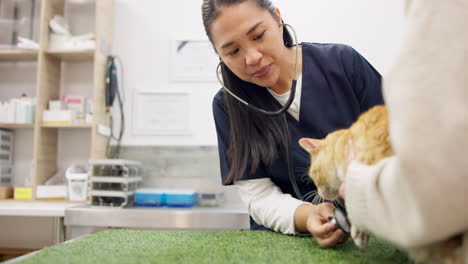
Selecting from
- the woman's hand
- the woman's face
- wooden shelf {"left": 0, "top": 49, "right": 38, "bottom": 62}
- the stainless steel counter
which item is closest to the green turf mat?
the woman's hand

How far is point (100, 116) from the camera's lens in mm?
2256

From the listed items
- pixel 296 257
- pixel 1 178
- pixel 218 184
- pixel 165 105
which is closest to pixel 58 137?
pixel 1 178

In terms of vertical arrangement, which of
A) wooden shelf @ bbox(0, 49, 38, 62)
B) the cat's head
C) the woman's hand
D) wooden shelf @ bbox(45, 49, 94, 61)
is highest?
wooden shelf @ bbox(45, 49, 94, 61)

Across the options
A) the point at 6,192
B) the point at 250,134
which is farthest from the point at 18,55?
the point at 250,134

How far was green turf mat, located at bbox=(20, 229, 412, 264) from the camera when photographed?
0.63m

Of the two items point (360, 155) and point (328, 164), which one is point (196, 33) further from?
point (360, 155)

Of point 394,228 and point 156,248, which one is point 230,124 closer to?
point 156,248

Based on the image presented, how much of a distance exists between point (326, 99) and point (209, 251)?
62cm

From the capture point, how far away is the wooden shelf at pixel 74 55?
87.4 inches

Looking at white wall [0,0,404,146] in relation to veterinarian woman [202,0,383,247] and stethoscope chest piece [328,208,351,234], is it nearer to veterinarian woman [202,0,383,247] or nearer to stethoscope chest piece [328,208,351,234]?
veterinarian woman [202,0,383,247]

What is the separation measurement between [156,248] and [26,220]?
2278mm

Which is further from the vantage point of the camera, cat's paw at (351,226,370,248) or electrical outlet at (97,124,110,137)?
electrical outlet at (97,124,110,137)

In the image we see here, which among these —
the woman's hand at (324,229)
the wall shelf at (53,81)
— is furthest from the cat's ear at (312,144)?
the wall shelf at (53,81)

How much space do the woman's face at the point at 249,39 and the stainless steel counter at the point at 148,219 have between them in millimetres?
1152
